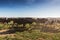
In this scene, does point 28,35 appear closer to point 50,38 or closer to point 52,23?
point 50,38

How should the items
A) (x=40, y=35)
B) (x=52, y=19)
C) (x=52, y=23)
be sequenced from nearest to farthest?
(x=40, y=35), (x=52, y=23), (x=52, y=19)

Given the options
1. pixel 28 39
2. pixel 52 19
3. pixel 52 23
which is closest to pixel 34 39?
pixel 28 39

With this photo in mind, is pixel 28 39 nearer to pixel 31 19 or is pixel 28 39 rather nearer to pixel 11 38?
pixel 11 38

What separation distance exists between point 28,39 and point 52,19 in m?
11.8

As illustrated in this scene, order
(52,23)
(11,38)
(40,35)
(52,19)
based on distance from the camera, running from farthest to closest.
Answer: (52,19) → (52,23) → (40,35) → (11,38)

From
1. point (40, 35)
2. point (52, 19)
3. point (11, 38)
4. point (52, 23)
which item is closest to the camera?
point (11, 38)

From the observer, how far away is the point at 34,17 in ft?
88.9

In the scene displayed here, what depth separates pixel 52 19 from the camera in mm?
26156

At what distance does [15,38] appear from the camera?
15.3 m

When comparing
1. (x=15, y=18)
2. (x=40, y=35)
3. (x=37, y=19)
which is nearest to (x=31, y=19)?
(x=37, y=19)

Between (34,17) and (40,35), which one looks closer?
(40,35)

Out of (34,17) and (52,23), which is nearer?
(52,23)

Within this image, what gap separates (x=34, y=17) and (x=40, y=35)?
1091 centimetres

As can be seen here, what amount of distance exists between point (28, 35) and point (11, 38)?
1876 millimetres
